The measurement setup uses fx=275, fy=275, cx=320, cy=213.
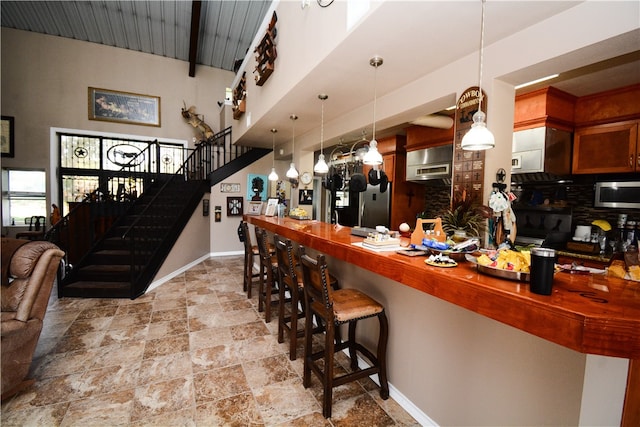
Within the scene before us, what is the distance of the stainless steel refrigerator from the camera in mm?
5125

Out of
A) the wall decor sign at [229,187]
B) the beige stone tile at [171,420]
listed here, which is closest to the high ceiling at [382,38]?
the wall decor sign at [229,187]

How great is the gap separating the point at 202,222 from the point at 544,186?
6532mm

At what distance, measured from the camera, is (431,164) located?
4.30 metres

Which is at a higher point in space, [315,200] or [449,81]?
[449,81]

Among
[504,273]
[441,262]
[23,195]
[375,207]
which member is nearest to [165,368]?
[441,262]

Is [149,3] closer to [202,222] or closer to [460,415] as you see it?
[202,222]

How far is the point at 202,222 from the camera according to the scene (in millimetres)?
6523

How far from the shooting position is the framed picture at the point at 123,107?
7.29 m

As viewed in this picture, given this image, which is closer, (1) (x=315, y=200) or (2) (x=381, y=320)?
(2) (x=381, y=320)

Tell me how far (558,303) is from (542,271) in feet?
0.42

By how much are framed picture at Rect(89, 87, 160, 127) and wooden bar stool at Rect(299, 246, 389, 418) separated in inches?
316

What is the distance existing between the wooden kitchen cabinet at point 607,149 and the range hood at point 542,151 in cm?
10

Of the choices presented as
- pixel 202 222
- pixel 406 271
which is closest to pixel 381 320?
pixel 406 271

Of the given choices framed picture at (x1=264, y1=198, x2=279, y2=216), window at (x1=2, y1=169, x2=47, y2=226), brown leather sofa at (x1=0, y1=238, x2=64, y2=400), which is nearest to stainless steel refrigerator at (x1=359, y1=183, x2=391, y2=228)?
framed picture at (x1=264, y1=198, x2=279, y2=216)
